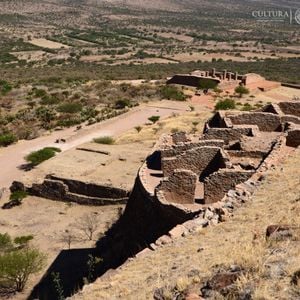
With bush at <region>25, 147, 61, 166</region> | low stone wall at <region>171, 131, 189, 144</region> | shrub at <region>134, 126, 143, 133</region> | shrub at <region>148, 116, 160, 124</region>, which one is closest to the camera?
low stone wall at <region>171, 131, 189, 144</region>

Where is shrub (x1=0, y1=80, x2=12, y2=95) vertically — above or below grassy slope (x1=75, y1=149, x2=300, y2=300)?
below

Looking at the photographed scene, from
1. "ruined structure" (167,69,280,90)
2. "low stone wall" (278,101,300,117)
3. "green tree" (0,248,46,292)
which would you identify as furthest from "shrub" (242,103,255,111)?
"green tree" (0,248,46,292)

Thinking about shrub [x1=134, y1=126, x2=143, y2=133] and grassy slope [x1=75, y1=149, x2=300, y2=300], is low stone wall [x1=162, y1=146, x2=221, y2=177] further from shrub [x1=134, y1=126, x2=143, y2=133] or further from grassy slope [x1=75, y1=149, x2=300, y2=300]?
shrub [x1=134, y1=126, x2=143, y2=133]

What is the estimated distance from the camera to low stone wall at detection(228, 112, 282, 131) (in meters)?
21.8

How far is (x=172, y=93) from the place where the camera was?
46.8m

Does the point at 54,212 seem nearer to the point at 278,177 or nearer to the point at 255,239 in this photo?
the point at 278,177

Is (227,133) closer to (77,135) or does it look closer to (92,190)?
(92,190)

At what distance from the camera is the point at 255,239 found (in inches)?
371

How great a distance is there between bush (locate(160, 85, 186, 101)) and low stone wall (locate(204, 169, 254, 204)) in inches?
1239

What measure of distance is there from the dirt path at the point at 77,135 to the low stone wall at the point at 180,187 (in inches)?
518

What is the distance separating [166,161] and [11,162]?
1476 cm

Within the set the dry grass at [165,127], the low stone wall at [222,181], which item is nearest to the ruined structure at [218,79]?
the dry grass at [165,127]

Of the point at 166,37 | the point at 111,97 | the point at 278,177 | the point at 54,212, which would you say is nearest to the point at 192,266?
the point at 278,177

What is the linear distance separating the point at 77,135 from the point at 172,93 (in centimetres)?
1446
